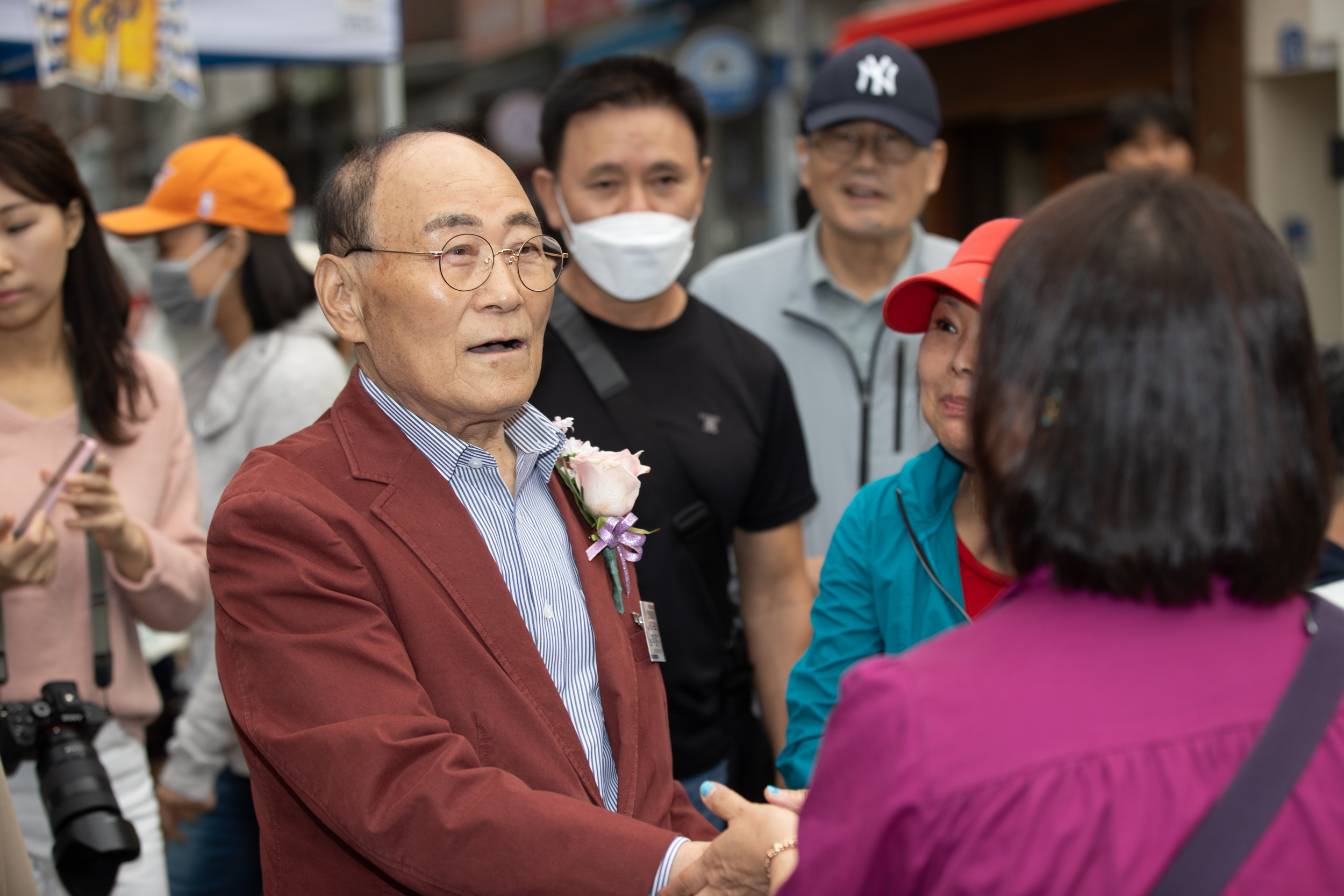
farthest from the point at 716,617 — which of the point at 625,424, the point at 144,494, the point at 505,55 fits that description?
the point at 505,55

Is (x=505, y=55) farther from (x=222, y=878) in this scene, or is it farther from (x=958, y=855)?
(x=958, y=855)

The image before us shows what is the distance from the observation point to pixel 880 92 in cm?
351

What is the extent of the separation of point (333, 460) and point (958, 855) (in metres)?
1.15

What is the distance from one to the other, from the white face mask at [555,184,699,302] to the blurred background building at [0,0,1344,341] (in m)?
0.37

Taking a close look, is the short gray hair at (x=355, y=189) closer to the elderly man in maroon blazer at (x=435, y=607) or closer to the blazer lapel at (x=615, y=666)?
the elderly man in maroon blazer at (x=435, y=607)

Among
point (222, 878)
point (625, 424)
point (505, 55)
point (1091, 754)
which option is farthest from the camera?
point (505, 55)

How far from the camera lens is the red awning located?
788cm

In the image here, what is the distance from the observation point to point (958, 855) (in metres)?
1.13

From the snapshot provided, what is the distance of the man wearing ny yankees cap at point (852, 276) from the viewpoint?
11.2ft

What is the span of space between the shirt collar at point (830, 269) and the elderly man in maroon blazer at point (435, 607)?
1.60 meters

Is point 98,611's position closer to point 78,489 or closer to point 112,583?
point 112,583

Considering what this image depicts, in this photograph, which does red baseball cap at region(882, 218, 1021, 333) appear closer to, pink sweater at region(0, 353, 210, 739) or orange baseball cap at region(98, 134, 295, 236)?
pink sweater at region(0, 353, 210, 739)

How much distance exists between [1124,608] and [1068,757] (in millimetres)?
172

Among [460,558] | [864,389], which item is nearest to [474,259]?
[460,558]
